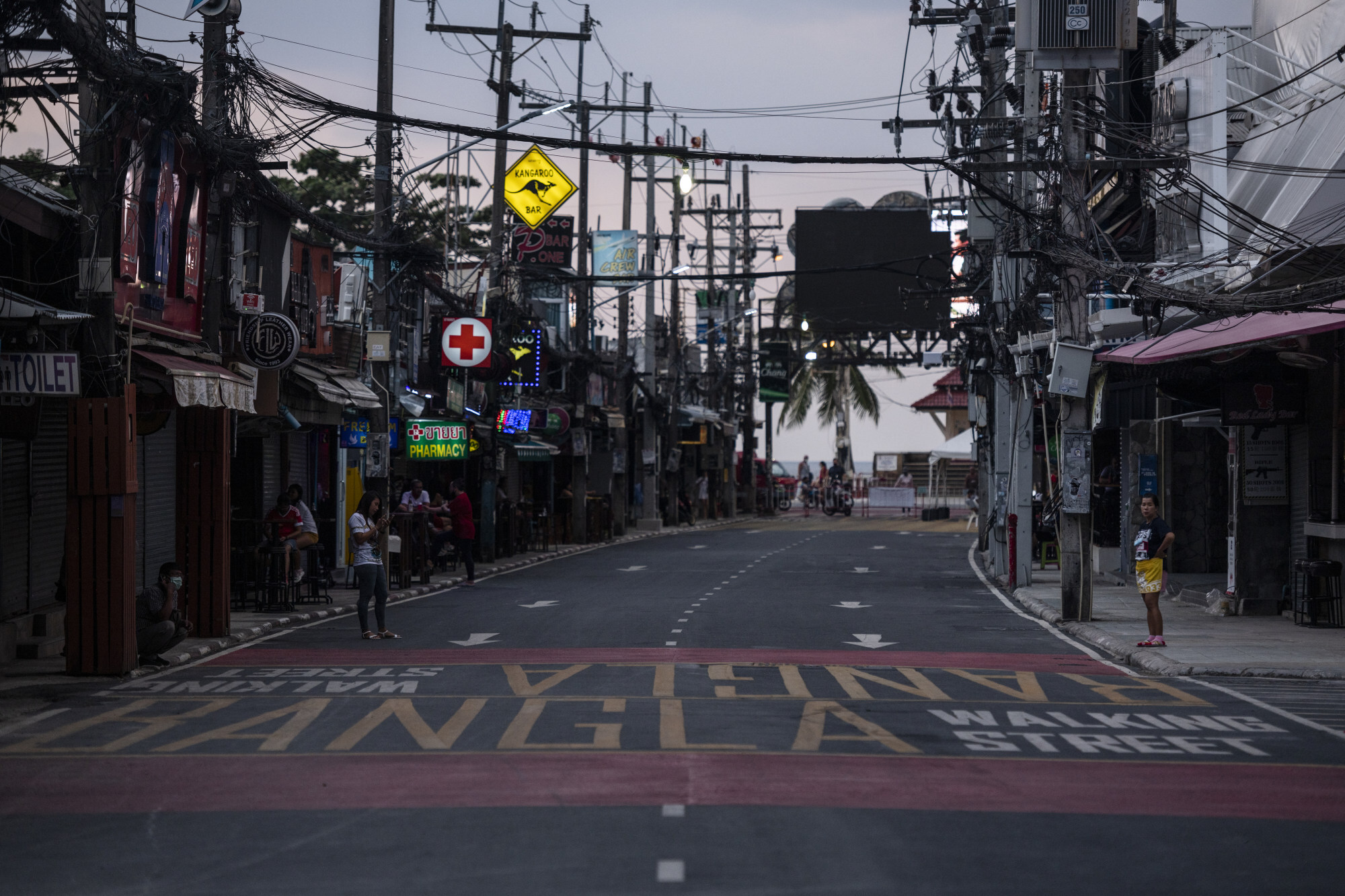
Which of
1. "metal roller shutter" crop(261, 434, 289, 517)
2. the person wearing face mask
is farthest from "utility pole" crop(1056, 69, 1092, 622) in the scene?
"metal roller shutter" crop(261, 434, 289, 517)

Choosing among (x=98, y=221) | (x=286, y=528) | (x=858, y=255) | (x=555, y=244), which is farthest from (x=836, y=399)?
(x=98, y=221)

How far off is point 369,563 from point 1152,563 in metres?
10.3

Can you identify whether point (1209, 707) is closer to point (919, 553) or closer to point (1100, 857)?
point (1100, 857)

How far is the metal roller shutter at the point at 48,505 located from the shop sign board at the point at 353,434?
33.4 ft

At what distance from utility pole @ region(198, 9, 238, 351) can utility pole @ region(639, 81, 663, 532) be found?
2861cm

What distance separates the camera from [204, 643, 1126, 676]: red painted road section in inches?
688

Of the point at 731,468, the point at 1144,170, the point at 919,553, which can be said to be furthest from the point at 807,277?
the point at 1144,170

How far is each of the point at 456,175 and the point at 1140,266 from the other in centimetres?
2531

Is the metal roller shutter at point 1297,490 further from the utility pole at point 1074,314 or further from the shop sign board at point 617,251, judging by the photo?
the shop sign board at point 617,251

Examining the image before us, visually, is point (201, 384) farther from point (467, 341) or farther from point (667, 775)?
point (467, 341)

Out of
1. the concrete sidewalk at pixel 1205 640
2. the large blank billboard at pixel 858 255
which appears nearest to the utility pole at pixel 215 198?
the concrete sidewalk at pixel 1205 640

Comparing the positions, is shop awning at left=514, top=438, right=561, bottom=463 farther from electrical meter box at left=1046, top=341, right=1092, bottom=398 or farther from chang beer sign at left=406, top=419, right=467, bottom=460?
electrical meter box at left=1046, top=341, right=1092, bottom=398

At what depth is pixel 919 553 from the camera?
137 feet

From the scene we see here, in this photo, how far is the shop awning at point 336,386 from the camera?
25734mm
